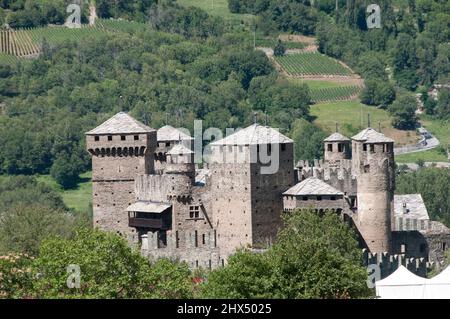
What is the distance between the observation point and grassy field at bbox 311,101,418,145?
16562cm

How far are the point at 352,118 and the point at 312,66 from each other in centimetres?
2431

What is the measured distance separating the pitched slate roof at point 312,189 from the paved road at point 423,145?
270 feet

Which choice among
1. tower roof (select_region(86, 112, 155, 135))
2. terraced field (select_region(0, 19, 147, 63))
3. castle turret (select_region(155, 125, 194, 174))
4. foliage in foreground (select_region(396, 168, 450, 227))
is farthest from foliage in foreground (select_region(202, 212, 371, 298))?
terraced field (select_region(0, 19, 147, 63))

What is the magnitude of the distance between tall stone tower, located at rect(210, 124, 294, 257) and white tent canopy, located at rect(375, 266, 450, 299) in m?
8.80

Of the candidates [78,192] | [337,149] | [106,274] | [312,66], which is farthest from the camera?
[312,66]

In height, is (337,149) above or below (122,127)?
below

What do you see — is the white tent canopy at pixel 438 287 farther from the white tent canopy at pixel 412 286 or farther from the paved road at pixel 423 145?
the paved road at pixel 423 145

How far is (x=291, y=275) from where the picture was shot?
203 ft

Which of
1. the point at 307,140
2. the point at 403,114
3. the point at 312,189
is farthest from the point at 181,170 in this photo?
the point at 403,114

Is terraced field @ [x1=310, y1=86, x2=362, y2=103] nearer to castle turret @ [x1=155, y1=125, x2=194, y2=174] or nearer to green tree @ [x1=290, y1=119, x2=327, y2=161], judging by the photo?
green tree @ [x1=290, y1=119, x2=327, y2=161]

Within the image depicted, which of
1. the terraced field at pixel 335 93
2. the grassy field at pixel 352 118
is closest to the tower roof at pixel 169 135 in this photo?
the grassy field at pixel 352 118

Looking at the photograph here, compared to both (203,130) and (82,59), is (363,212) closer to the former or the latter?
(203,130)

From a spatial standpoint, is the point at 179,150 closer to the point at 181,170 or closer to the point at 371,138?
the point at 181,170
